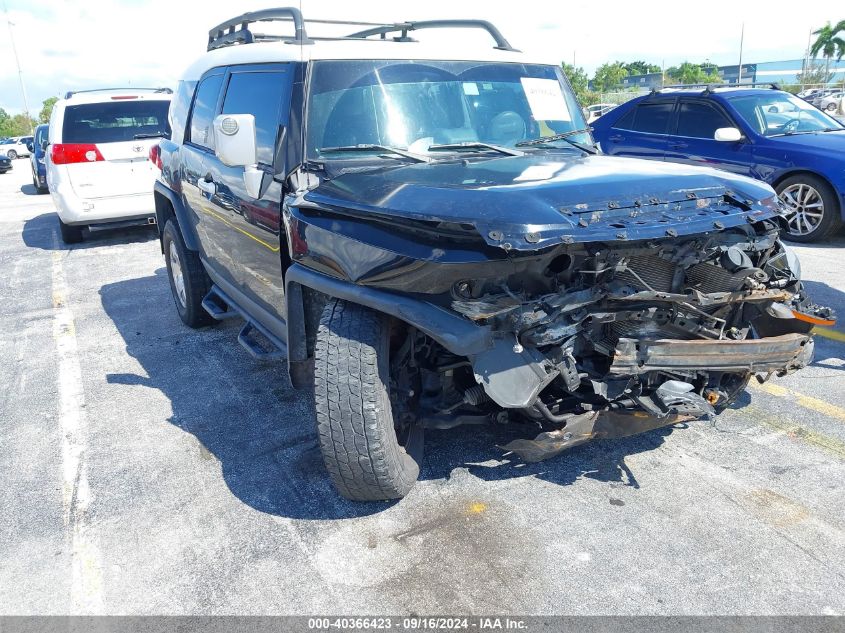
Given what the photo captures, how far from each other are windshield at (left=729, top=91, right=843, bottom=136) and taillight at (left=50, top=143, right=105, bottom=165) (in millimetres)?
8406

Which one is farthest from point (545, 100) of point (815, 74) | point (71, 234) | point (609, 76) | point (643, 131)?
point (609, 76)

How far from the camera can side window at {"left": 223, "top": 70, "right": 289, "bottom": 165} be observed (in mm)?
3738

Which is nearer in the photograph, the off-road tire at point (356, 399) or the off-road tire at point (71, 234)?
the off-road tire at point (356, 399)

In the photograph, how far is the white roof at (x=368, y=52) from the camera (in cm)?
367

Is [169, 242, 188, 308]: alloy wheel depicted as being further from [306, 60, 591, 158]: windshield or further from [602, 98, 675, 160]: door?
[602, 98, 675, 160]: door

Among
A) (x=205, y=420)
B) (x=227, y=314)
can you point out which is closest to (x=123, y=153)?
(x=227, y=314)

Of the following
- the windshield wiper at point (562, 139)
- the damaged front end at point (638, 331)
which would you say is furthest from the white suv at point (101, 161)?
the damaged front end at point (638, 331)

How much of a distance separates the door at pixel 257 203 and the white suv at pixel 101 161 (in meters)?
5.38

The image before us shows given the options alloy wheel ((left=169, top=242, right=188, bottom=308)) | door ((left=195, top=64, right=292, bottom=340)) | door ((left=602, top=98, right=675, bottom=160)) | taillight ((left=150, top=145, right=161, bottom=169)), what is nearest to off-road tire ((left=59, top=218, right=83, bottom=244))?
taillight ((left=150, top=145, right=161, bottom=169))

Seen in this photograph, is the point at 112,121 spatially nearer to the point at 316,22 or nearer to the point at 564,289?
the point at 316,22

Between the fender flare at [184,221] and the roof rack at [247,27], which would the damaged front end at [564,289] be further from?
the fender flare at [184,221]

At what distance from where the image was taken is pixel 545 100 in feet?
14.0

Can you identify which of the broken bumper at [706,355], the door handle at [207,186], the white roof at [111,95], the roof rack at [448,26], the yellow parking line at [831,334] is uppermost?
the roof rack at [448,26]

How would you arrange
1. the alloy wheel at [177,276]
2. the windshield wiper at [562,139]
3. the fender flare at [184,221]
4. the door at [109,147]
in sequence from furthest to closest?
the door at [109,147], the alloy wheel at [177,276], the fender flare at [184,221], the windshield wiper at [562,139]
